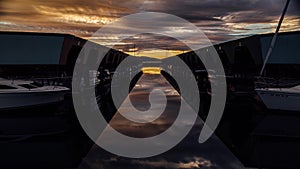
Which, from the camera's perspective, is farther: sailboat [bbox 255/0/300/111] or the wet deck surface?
sailboat [bbox 255/0/300/111]

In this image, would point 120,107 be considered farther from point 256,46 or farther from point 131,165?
point 256,46

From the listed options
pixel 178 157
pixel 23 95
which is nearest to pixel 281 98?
pixel 178 157

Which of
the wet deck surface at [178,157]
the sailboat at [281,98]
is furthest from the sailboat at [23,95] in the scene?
the sailboat at [281,98]

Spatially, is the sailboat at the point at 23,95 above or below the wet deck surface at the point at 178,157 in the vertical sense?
below

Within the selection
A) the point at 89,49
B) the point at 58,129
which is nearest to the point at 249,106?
the point at 58,129

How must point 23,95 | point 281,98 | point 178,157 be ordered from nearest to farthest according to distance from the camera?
point 178,157, point 23,95, point 281,98

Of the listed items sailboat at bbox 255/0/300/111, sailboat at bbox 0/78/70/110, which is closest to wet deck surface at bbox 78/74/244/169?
sailboat at bbox 0/78/70/110

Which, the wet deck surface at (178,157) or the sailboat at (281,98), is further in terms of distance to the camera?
the sailboat at (281,98)

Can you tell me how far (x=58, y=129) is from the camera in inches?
560

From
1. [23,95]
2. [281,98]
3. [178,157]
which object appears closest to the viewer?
[178,157]

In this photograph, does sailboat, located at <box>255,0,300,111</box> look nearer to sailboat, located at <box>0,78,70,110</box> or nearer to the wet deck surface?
the wet deck surface

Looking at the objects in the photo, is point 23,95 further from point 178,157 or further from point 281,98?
point 281,98

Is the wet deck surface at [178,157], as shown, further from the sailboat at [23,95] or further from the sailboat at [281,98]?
the sailboat at [281,98]

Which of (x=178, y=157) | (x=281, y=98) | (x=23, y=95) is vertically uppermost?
(x=178, y=157)
